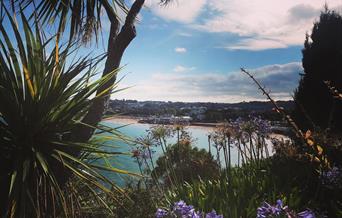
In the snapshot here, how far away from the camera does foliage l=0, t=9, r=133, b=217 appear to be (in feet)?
11.9

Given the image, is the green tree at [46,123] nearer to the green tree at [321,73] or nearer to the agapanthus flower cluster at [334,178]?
the agapanthus flower cluster at [334,178]

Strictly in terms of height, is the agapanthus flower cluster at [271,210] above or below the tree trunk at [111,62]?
below

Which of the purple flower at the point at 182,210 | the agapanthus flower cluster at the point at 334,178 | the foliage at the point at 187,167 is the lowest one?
the foliage at the point at 187,167

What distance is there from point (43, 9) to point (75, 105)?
2464 millimetres

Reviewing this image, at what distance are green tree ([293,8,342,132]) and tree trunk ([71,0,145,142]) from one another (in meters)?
7.51

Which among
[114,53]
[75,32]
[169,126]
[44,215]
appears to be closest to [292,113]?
[169,126]

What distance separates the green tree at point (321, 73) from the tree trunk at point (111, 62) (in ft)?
24.6

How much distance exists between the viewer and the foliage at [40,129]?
363cm

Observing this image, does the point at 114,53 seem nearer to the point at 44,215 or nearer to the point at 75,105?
the point at 75,105

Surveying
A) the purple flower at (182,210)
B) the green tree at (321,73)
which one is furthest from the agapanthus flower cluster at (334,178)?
the green tree at (321,73)

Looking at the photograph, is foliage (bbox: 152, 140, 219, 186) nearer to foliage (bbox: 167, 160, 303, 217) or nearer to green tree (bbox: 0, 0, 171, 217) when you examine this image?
foliage (bbox: 167, 160, 303, 217)

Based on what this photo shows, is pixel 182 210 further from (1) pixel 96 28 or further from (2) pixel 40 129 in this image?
(1) pixel 96 28

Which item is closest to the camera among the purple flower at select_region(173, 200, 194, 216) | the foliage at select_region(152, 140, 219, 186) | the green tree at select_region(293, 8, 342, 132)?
the purple flower at select_region(173, 200, 194, 216)

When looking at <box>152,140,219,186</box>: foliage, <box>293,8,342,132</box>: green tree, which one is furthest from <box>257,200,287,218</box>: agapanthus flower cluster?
<box>293,8,342,132</box>: green tree
